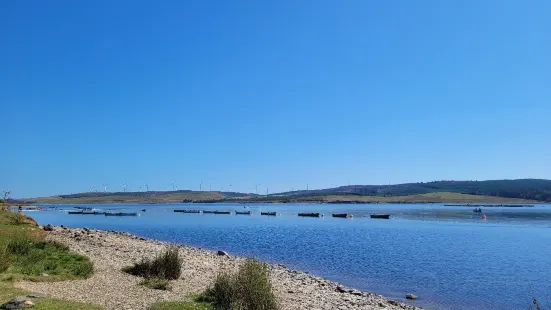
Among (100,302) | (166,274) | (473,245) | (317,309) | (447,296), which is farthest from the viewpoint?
(473,245)

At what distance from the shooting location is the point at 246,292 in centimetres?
1499

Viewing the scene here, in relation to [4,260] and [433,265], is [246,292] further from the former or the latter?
[433,265]

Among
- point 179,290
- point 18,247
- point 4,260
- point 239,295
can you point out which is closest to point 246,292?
point 239,295

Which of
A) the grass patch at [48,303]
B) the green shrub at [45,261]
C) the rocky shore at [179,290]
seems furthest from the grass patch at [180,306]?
the green shrub at [45,261]

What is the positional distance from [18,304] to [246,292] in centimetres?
671

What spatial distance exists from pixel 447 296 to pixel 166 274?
1580 cm

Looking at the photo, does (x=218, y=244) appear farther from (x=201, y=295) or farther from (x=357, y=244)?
(x=201, y=295)

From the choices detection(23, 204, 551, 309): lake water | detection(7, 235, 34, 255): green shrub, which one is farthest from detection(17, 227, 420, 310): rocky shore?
detection(7, 235, 34, 255): green shrub

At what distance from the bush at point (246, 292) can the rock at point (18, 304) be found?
558 centimetres

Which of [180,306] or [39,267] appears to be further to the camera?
[39,267]

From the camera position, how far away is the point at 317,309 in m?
18.1

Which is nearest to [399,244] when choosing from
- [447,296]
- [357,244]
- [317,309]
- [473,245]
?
[357,244]

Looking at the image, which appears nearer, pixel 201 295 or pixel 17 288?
pixel 17 288

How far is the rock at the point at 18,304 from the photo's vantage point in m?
12.3
